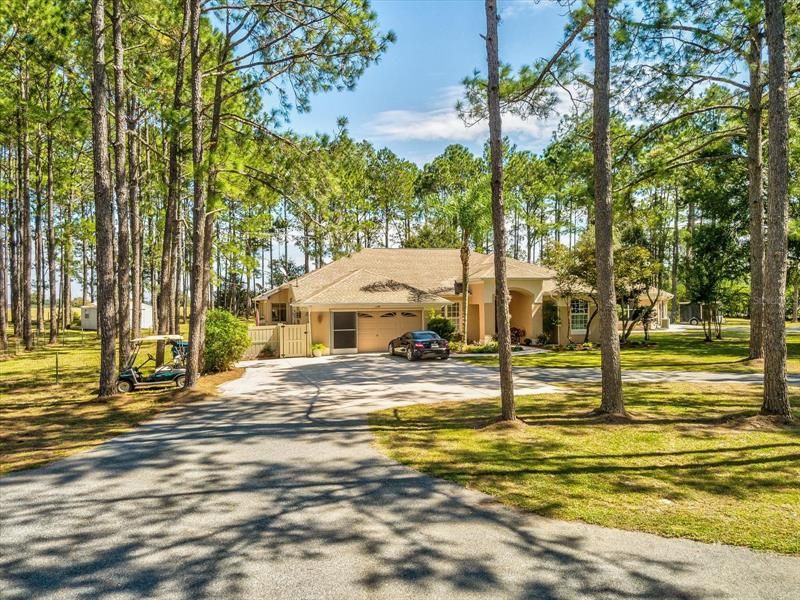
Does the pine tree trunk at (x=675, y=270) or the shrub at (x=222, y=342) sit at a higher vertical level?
the pine tree trunk at (x=675, y=270)

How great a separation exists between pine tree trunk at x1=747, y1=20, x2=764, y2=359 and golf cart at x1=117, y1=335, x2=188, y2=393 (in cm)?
1836

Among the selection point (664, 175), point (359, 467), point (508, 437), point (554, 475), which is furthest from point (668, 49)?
point (359, 467)

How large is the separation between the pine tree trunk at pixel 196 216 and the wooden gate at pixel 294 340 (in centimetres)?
930

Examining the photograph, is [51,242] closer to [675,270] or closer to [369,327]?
[369,327]

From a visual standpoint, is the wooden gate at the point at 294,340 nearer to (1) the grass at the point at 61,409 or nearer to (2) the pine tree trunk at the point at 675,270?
(1) the grass at the point at 61,409

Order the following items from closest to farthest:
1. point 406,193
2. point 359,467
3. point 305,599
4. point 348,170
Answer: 1. point 305,599
2. point 359,467
3. point 348,170
4. point 406,193

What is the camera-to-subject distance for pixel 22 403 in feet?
40.6

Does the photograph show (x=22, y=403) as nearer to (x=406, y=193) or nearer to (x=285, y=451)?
(x=285, y=451)

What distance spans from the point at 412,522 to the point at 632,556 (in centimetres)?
208

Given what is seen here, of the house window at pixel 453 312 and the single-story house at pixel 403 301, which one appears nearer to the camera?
the single-story house at pixel 403 301

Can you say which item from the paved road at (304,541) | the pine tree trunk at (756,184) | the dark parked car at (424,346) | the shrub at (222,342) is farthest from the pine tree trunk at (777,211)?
the shrub at (222,342)

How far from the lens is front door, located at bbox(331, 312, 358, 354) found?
Result: 78.7 feet

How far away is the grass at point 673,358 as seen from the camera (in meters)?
17.0

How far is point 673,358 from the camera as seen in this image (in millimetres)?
20047
